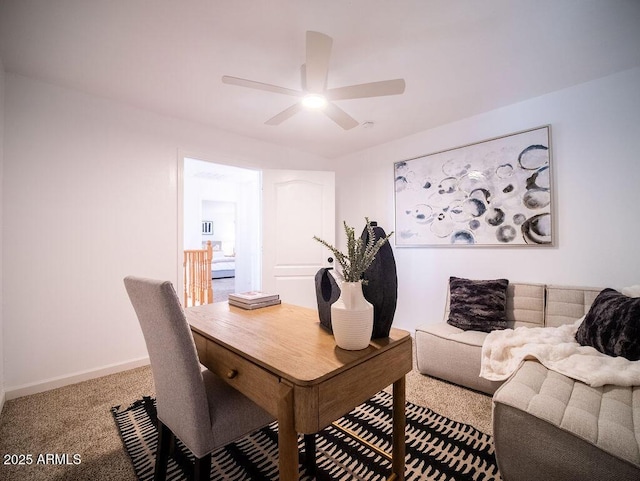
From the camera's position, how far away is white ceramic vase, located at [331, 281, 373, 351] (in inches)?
36.7

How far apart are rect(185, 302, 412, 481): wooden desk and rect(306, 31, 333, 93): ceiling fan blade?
1380 mm

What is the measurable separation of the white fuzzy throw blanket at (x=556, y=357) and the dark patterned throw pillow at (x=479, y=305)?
19 cm

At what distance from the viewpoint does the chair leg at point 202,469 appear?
3.20 feet

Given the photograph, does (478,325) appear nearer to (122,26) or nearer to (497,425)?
(497,425)

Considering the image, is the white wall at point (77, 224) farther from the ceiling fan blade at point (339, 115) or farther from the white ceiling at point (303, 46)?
the ceiling fan blade at point (339, 115)

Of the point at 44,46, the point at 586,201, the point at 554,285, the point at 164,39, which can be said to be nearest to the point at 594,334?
the point at 554,285

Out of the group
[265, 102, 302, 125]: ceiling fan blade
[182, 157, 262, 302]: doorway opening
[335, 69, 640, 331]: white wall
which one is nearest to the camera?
[265, 102, 302, 125]: ceiling fan blade

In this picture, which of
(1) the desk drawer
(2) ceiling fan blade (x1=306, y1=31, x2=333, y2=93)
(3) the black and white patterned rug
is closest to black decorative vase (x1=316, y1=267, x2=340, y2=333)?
(1) the desk drawer

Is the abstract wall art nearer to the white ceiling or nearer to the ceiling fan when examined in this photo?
the white ceiling

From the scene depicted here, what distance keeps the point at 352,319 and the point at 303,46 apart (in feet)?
5.75

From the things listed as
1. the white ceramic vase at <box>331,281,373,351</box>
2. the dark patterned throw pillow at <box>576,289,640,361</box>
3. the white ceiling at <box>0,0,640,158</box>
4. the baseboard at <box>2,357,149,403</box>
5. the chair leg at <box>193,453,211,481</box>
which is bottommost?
the baseboard at <box>2,357,149,403</box>

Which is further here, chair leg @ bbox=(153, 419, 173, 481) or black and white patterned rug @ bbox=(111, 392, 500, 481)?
black and white patterned rug @ bbox=(111, 392, 500, 481)

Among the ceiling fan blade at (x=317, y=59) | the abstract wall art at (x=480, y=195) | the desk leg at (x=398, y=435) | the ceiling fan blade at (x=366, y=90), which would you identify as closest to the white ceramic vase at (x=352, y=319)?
the desk leg at (x=398, y=435)

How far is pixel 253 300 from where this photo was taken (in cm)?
160
